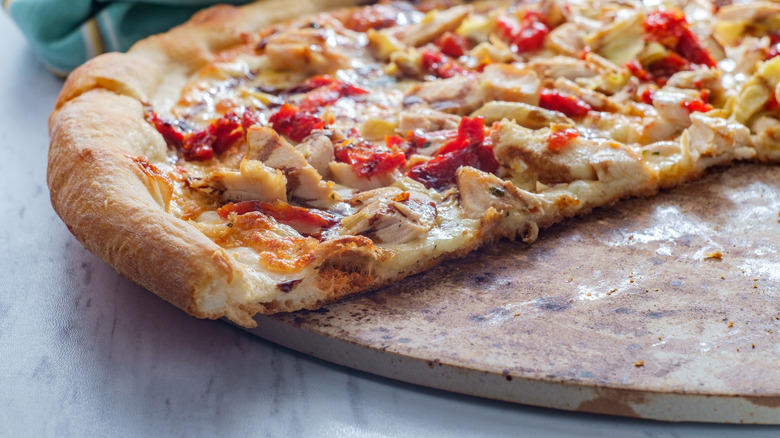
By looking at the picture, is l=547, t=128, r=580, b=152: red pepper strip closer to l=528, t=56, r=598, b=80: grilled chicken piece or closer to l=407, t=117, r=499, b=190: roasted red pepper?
l=407, t=117, r=499, b=190: roasted red pepper

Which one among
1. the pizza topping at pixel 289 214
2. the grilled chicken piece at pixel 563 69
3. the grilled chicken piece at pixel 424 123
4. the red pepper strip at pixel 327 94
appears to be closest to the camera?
the pizza topping at pixel 289 214

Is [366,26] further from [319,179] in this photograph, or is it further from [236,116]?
[319,179]

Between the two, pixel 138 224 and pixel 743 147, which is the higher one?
pixel 138 224

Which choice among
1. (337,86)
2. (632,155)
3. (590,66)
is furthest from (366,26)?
(632,155)

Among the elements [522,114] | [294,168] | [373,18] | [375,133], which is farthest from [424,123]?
[373,18]

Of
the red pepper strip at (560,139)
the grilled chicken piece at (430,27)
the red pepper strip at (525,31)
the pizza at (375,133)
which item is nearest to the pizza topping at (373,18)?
the pizza at (375,133)

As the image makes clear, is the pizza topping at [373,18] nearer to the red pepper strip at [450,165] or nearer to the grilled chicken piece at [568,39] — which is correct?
the grilled chicken piece at [568,39]
